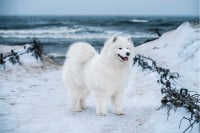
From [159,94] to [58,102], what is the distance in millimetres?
1794

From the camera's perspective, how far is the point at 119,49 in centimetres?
554

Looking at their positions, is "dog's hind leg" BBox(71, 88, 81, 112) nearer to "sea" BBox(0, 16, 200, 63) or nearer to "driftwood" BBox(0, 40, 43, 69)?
"driftwood" BBox(0, 40, 43, 69)

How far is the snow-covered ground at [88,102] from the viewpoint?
5239 mm

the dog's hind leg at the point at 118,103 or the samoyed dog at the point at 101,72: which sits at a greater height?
the samoyed dog at the point at 101,72

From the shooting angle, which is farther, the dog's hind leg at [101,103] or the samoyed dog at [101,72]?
the dog's hind leg at [101,103]

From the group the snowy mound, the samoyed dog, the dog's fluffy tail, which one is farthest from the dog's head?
the snowy mound

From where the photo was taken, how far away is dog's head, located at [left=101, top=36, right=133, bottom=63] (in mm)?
5504

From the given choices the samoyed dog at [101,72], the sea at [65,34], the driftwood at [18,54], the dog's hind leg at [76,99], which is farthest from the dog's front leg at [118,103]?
the sea at [65,34]

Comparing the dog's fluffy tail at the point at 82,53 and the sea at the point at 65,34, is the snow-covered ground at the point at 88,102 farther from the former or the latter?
the sea at the point at 65,34

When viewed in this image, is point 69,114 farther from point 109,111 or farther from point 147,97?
point 147,97

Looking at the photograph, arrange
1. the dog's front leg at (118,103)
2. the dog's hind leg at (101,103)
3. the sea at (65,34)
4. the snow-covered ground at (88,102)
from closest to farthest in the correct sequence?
the snow-covered ground at (88,102) → the dog's hind leg at (101,103) → the dog's front leg at (118,103) → the sea at (65,34)

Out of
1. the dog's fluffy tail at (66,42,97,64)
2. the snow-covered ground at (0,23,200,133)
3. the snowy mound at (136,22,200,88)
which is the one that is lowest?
the snow-covered ground at (0,23,200,133)

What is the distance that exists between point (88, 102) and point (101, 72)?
1429 mm

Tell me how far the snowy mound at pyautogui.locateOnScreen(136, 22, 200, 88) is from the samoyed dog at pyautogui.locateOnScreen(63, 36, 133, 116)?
254 cm
